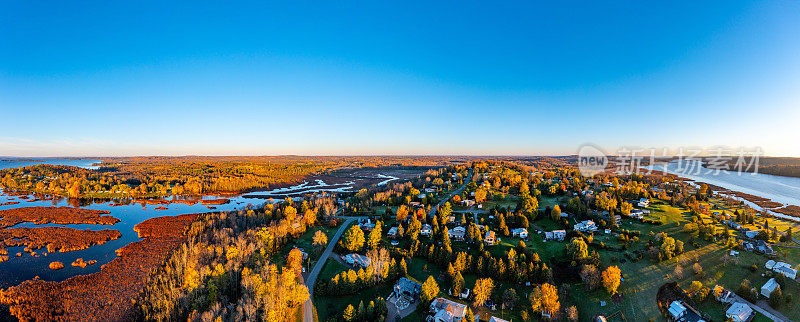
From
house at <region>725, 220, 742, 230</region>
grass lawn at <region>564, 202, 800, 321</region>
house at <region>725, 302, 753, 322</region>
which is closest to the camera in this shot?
house at <region>725, 302, 753, 322</region>

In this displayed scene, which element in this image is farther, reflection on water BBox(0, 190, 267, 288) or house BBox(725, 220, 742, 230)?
house BBox(725, 220, 742, 230)

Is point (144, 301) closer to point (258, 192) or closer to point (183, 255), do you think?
point (183, 255)

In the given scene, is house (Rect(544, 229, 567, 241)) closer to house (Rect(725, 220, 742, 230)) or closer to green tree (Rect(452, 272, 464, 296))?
green tree (Rect(452, 272, 464, 296))

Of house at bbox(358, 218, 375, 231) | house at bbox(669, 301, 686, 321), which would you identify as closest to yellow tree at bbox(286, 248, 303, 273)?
house at bbox(358, 218, 375, 231)

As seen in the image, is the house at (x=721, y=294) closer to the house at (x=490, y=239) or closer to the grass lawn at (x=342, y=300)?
the house at (x=490, y=239)

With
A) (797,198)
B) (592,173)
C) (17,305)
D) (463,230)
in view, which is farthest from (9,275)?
(797,198)

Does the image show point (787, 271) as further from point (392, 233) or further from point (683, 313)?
point (392, 233)
